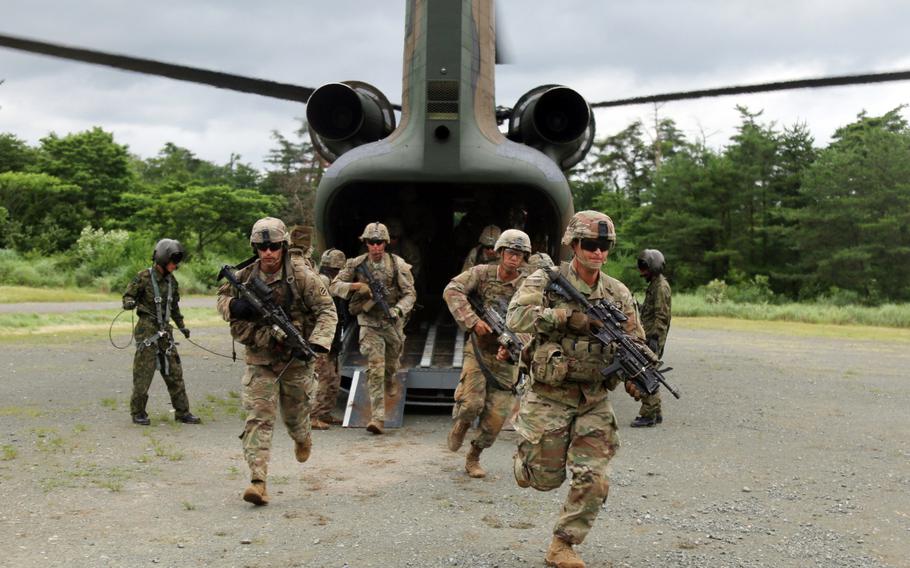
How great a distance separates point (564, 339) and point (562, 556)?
1017 mm

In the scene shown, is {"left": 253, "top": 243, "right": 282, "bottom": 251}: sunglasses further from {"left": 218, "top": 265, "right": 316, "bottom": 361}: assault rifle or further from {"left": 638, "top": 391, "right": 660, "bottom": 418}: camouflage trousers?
{"left": 638, "top": 391, "right": 660, "bottom": 418}: camouflage trousers

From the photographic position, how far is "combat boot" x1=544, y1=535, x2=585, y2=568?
148 inches

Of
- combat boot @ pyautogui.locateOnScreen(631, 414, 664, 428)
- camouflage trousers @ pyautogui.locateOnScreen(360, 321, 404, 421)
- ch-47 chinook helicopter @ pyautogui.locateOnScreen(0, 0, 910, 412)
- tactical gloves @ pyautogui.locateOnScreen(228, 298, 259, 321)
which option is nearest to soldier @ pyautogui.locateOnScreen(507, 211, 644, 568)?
tactical gloves @ pyautogui.locateOnScreen(228, 298, 259, 321)

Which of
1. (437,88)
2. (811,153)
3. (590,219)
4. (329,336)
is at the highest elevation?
(811,153)

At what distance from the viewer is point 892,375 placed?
1190cm

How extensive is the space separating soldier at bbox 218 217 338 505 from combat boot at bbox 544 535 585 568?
1.84 metres

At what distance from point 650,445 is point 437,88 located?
4004 mm

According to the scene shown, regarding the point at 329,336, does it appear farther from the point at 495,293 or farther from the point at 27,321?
the point at 27,321

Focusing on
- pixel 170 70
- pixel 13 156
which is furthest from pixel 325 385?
pixel 13 156

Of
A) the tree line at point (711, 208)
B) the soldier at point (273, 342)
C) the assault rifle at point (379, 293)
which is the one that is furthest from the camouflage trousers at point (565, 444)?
the tree line at point (711, 208)

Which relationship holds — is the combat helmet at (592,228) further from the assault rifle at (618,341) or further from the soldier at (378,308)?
the soldier at (378,308)

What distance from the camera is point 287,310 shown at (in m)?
5.31

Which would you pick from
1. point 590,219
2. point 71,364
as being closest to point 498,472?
point 590,219

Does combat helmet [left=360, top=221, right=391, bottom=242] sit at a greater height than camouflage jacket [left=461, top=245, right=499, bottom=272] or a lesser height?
greater
